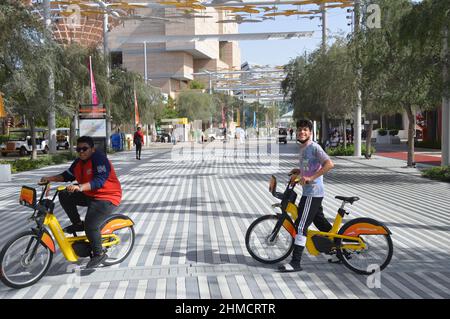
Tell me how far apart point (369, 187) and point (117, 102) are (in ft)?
98.4

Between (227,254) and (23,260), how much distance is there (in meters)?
2.56

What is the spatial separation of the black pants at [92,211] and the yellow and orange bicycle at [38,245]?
15 cm

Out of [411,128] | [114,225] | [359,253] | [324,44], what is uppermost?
[324,44]

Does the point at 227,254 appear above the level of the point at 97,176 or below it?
below

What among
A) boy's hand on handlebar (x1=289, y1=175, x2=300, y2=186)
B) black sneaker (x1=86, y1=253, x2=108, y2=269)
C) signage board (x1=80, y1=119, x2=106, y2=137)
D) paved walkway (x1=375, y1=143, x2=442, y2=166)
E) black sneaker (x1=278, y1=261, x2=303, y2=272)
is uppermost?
signage board (x1=80, y1=119, x2=106, y2=137)

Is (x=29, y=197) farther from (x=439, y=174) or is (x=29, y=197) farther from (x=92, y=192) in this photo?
(x=439, y=174)

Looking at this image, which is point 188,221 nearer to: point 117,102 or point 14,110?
point 14,110

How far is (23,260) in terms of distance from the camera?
5.89m

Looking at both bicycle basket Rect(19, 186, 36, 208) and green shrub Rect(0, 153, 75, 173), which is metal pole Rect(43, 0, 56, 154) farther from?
bicycle basket Rect(19, 186, 36, 208)

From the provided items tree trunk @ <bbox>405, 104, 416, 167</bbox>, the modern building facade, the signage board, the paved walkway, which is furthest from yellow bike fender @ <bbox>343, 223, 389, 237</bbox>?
the modern building facade

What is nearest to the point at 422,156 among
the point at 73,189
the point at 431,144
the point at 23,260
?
the point at 431,144

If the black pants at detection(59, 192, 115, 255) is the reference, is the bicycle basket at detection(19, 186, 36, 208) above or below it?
above

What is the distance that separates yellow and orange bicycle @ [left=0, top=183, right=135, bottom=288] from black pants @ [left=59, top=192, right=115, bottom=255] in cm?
15

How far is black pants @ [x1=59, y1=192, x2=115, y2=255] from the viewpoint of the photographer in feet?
20.5
